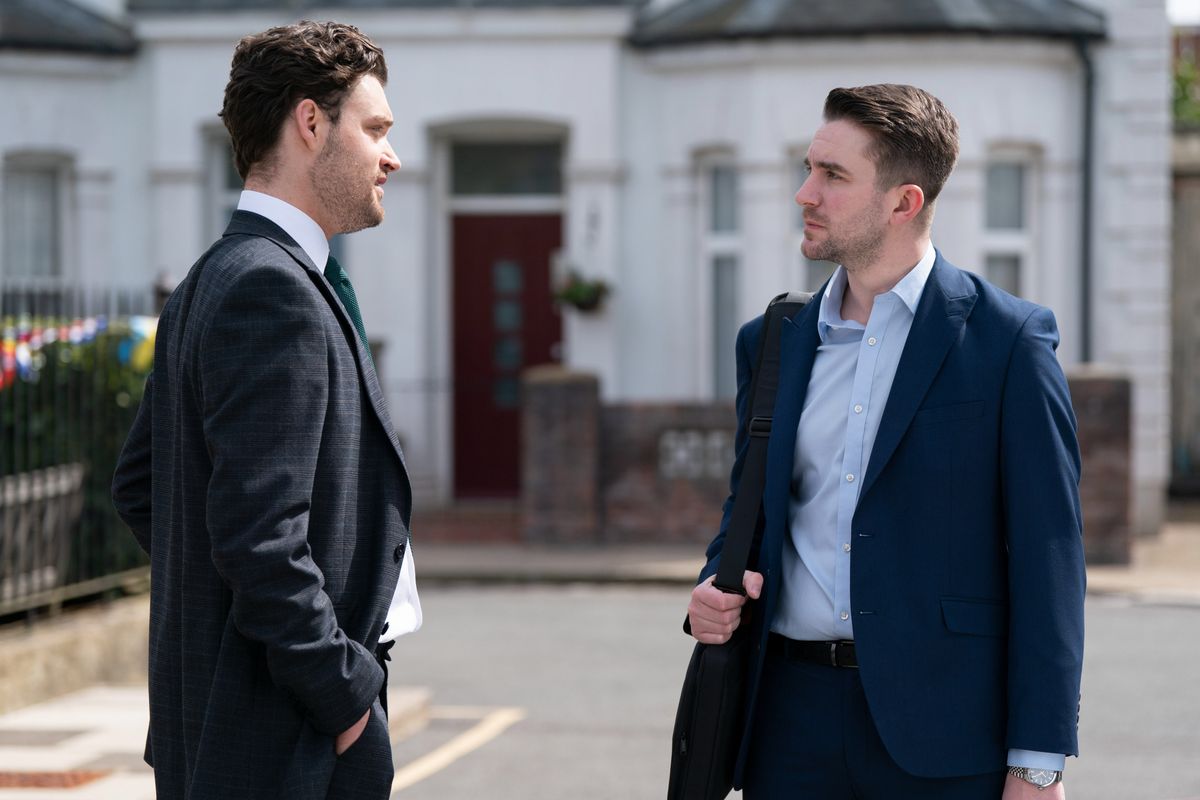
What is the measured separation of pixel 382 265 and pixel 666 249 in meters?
2.68

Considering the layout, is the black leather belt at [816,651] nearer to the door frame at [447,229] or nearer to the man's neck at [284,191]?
the man's neck at [284,191]

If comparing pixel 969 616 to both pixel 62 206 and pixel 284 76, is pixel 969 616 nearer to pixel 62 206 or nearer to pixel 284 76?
pixel 284 76

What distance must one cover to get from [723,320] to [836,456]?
13.0 m

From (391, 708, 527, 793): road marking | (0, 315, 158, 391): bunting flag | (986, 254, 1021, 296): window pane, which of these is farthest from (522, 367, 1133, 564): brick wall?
(391, 708, 527, 793): road marking

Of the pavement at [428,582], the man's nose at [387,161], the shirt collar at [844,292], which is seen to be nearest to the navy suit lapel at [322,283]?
the man's nose at [387,161]

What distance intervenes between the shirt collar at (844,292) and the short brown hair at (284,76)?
1.05 m

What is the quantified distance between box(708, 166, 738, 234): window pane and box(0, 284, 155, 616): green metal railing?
25.3ft

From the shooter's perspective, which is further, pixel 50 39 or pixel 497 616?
pixel 50 39

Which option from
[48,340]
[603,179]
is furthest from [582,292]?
[48,340]

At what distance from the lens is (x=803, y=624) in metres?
3.38

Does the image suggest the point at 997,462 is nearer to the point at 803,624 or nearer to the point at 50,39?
the point at 803,624

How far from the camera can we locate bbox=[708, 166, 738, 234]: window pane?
53.3ft

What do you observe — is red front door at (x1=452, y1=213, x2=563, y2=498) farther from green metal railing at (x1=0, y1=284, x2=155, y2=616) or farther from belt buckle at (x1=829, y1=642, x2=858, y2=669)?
belt buckle at (x1=829, y1=642, x2=858, y2=669)

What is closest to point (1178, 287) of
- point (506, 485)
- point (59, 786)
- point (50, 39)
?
point (506, 485)
